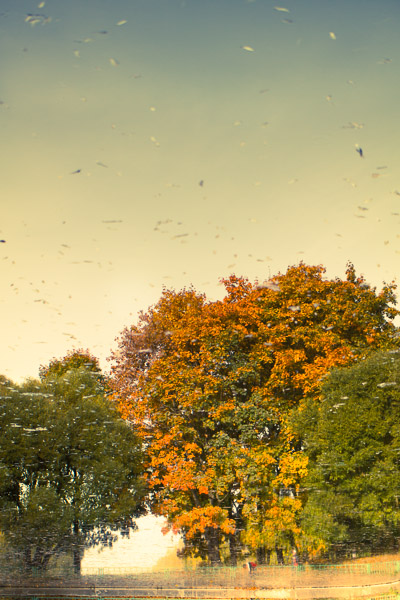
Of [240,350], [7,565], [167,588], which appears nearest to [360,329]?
[240,350]

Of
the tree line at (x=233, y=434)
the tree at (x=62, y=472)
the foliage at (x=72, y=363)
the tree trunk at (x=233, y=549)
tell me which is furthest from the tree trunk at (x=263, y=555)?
the foliage at (x=72, y=363)

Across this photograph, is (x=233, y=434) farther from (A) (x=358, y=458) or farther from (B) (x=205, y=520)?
(A) (x=358, y=458)

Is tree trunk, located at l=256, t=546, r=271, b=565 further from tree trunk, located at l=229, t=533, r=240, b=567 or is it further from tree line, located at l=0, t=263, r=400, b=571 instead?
tree trunk, located at l=229, t=533, r=240, b=567

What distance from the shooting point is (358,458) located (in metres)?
27.8

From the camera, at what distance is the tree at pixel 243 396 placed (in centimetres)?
3042

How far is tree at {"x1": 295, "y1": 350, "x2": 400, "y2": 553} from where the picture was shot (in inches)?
1067

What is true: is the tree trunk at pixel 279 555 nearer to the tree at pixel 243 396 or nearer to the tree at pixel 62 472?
the tree at pixel 243 396

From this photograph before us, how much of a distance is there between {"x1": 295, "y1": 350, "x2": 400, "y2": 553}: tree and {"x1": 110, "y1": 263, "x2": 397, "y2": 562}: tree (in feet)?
5.22

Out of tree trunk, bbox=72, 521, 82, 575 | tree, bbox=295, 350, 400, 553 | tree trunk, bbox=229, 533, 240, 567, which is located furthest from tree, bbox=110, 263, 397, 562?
tree trunk, bbox=72, 521, 82, 575

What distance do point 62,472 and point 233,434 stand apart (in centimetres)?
1091

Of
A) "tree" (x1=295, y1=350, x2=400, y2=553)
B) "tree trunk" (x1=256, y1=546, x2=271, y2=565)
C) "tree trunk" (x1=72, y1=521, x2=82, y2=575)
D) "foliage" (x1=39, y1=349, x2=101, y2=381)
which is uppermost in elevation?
"foliage" (x1=39, y1=349, x2=101, y2=381)

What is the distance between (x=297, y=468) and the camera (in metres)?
31.0

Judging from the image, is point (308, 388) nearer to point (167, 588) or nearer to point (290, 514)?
point (290, 514)

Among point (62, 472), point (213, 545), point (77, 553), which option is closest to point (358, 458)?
point (213, 545)
